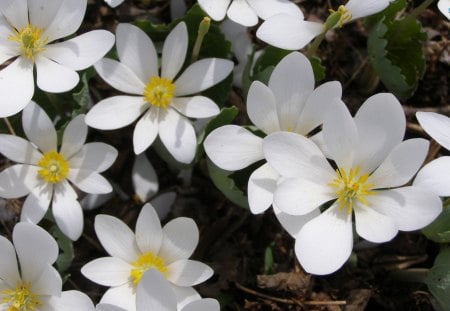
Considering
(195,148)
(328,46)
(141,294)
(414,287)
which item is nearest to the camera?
(141,294)

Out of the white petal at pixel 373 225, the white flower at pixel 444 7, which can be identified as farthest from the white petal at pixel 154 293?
A: the white flower at pixel 444 7

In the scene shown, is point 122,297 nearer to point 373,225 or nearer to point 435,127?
point 373,225

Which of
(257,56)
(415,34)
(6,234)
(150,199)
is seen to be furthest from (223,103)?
(6,234)

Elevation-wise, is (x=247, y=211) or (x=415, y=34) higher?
(x=415, y=34)

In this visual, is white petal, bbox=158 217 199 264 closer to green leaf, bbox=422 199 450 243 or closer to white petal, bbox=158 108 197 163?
white petal, bbox=158 108 197 163

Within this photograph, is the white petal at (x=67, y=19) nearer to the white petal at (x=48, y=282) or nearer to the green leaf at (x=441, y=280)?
the white petal at (x=48, y=282)

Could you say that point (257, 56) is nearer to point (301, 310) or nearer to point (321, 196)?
point (321, 196)
